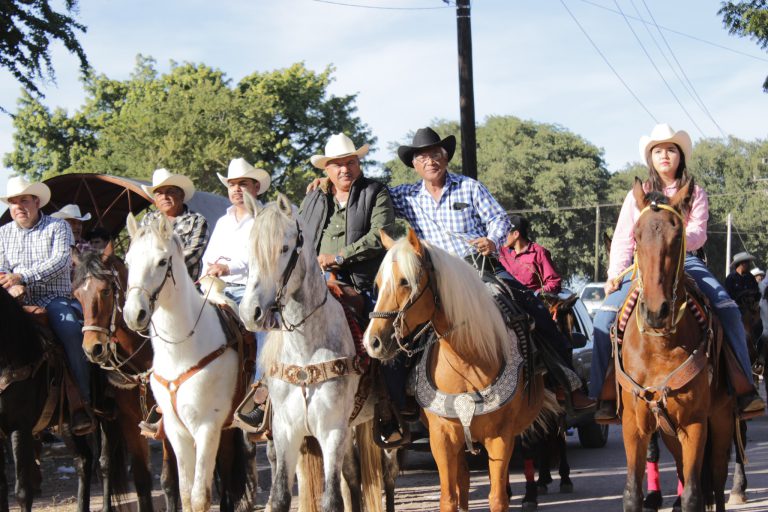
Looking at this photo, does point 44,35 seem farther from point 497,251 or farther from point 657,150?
point 657,150

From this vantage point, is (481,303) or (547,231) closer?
(481,303)

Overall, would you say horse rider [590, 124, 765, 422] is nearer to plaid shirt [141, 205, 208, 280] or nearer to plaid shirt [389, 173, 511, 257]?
plaid shirt [389, 173, 511, 257]

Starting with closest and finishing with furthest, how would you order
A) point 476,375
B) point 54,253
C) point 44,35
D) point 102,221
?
point 476,375
point 54,253
point 44,35
point 102,221

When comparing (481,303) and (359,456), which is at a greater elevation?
(481,303)

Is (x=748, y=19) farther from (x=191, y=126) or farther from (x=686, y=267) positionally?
(x=191, y=126)

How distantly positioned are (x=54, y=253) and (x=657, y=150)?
5.26m

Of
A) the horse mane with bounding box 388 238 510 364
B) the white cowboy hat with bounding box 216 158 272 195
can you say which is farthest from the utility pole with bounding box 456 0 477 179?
the horse mane with bounding box 388 238 510 364

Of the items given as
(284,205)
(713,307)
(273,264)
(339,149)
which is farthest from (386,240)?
(713,307)

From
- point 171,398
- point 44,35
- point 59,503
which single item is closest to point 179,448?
point 171,398

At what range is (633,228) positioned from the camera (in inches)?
244

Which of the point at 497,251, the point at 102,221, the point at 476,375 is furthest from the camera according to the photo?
the point at 102,221

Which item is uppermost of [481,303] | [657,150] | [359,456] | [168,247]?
[657,150]

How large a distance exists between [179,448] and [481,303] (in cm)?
246

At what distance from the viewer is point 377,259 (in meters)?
7.66
